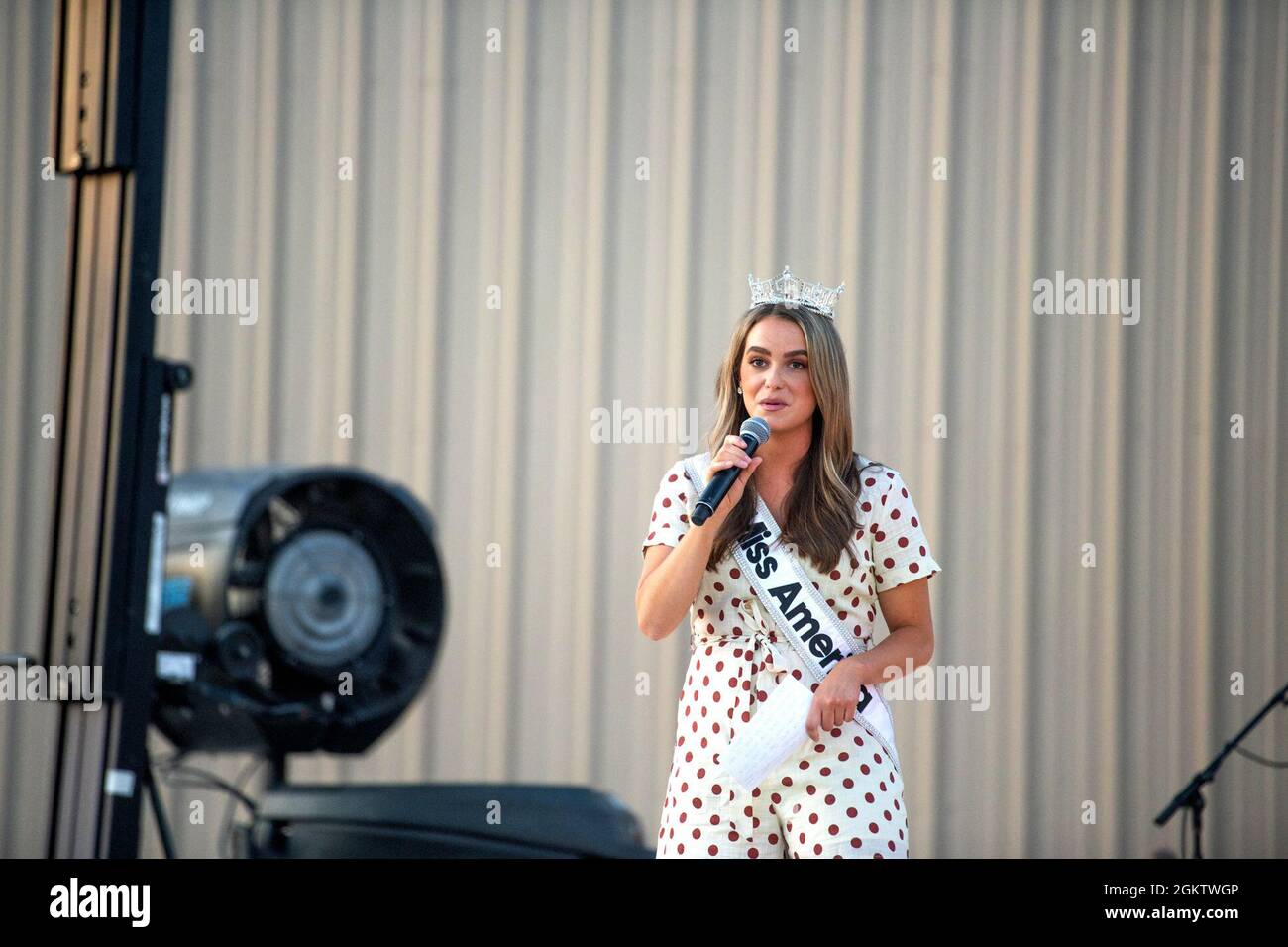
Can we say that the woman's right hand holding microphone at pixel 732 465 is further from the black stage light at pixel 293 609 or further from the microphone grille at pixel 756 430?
the black stage light at pixel 293 609

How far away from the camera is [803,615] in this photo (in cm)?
204

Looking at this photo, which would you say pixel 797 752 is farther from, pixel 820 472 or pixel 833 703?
pixel 820 472

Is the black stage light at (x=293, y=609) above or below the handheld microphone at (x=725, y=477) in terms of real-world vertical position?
below

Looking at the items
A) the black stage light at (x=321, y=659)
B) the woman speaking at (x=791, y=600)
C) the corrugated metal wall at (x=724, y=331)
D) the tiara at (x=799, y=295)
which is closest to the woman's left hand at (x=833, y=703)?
the woman speaking at (x=791, y=600)

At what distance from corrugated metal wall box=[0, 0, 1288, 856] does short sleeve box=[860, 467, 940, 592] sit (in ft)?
7.11

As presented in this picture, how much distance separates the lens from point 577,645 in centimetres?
428

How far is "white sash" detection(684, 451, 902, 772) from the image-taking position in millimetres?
2041

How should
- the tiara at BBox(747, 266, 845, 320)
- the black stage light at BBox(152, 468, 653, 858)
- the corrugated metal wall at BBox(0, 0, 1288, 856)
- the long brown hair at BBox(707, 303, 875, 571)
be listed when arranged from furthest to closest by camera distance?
1. the corrugated metal wall at BBox(0, 0, 1288, 856)
2. the black stage light at BBox(152, 468, 653, 858)
3. the tiara at BBox(747, 266, 845, 320)
4. the long brown hair at BBox(707, 303, 875, 571)

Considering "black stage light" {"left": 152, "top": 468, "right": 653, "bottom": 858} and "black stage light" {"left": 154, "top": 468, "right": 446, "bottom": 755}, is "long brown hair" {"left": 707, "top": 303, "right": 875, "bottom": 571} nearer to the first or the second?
"black stage light" {"left": 152, "top": 468, "right": 653, "bottom": 858}

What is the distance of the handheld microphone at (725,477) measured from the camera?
6.49ft

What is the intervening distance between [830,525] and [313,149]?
284cm

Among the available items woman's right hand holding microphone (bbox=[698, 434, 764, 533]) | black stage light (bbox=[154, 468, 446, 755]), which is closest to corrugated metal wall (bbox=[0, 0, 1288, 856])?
black stage light (bbox=[154, 468, 446, 755])

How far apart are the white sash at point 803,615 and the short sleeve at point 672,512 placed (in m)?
0.06

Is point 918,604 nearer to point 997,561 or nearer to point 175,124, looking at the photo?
point 997,561
